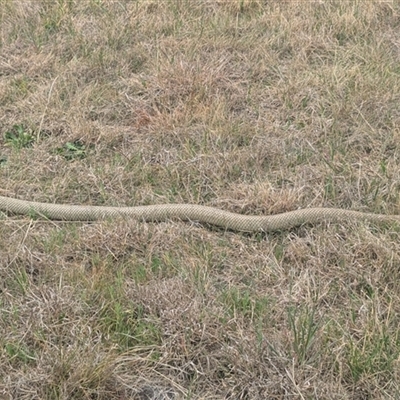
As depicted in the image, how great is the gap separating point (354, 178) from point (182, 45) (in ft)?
6.42

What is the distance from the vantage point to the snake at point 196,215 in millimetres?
3432

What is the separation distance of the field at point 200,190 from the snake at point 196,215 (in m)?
0.05

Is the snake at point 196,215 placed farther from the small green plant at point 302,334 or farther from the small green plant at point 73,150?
the small green plant at point 302,334

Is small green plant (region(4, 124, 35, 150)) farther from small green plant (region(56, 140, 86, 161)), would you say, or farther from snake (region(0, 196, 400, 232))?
snake (region(0, 196, 400, 232))

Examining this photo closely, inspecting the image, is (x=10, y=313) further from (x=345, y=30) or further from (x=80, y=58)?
(x=345, y=30)

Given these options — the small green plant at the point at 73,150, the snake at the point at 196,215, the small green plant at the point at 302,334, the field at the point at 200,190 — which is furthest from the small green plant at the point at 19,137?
the small green plant at the point at 302,334

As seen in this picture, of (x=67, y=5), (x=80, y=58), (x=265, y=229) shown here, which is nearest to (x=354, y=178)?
(x=265, y=229)

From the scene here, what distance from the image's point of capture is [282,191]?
3639mm

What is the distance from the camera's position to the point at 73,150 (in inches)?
164

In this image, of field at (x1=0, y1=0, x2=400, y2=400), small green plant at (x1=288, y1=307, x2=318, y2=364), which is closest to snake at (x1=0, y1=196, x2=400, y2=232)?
field at (x1=0, y1=0, x2=400, y2=400)

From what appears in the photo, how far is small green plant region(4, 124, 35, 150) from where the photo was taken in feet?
13.8

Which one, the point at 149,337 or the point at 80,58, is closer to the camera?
the point at 149,337

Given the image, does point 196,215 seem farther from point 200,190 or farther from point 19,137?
point 19,137

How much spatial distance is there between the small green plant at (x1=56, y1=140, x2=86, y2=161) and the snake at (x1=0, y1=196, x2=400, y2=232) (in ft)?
1.71
